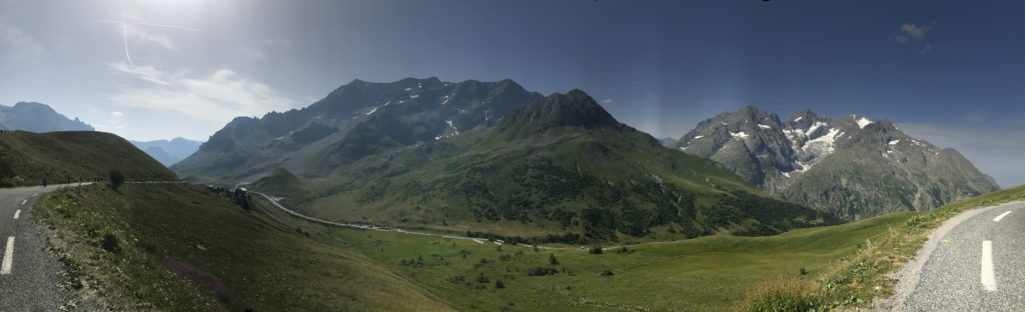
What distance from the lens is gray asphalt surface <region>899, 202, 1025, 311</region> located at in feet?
42.0

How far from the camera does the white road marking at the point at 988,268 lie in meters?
13.8

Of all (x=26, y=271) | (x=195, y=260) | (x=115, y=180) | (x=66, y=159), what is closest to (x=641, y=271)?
(x=195, y=260)

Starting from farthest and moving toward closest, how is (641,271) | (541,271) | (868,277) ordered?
(541,271), (641,271), (868,277)

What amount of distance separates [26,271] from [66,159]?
97303 mm

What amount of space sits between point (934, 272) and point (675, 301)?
47.5m

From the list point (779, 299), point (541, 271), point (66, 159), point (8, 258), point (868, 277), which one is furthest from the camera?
point (541, 271)

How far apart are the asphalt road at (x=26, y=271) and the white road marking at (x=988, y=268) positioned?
125 feet

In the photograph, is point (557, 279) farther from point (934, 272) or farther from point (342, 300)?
point (934, 272)

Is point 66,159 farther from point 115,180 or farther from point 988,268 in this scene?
point 988,268

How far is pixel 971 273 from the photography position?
15195 mm

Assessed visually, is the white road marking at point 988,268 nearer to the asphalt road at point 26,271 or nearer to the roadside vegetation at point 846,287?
the roadside vegetation at point 846,287

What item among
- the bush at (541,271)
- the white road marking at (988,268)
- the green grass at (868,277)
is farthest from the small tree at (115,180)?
the bush at (541,271)

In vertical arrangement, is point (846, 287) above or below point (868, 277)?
below

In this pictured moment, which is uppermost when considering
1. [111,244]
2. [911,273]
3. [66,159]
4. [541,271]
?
[66,159]
